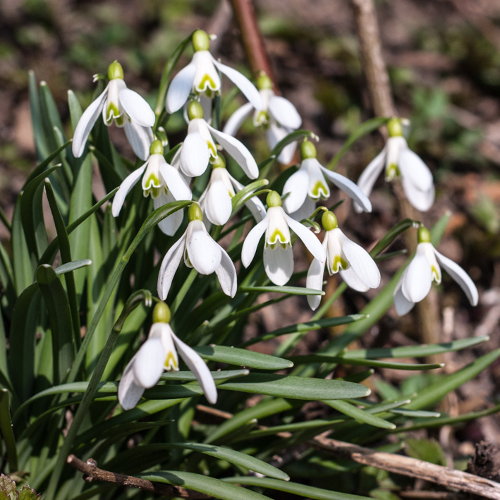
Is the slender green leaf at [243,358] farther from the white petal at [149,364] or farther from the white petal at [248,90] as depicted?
the white petal at [248,90]

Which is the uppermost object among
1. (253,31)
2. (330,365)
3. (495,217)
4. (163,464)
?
(253,31)

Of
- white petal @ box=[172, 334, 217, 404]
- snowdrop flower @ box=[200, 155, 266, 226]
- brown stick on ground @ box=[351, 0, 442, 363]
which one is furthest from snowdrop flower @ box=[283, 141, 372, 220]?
brown stick on ground @ box=[351, 0, 442, 363]

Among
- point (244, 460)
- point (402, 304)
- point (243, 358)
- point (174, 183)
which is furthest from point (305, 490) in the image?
point (174, 183)

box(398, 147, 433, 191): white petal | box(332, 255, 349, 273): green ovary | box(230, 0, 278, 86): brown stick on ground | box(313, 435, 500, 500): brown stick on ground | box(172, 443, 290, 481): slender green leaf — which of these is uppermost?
box(230, 0, 278, 86): brown stick on ground

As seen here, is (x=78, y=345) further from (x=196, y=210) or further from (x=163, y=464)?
(x=196, y=210)

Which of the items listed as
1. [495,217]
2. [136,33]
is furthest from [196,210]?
[136,33]

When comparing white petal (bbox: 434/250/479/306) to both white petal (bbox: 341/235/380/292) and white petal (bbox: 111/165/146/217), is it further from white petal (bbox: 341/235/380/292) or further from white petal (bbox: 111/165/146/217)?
white petal (bbox: 111/165/146/217)
